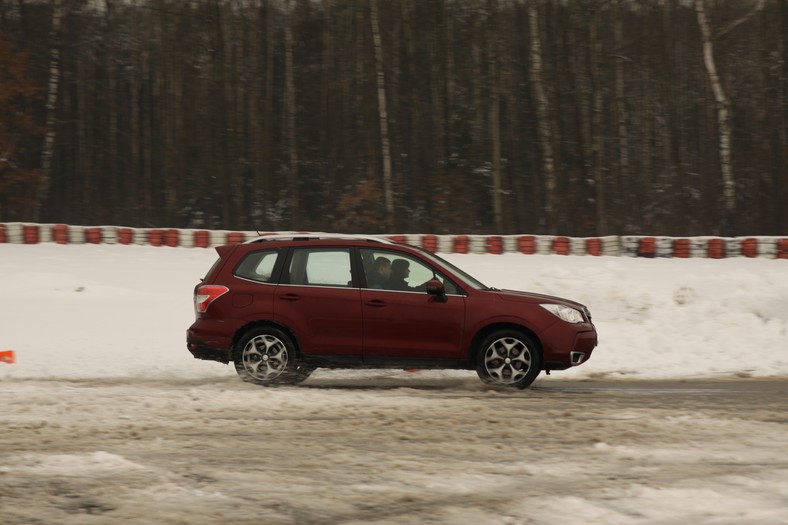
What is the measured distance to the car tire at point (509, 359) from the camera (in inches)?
455

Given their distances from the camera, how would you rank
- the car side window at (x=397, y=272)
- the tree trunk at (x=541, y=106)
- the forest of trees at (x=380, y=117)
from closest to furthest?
the car side window at (x=397, y=272) → the tree trunk at (x=541, y=106) → the forest of trees at (x=380, y=117)

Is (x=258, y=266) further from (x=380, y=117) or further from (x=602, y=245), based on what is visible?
(x=380, y=117)

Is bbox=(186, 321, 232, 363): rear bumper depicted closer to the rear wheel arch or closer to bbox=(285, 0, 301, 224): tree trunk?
the rear wheel arch

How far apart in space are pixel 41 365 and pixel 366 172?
28.1 meters

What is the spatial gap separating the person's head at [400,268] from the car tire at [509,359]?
3.69 ft

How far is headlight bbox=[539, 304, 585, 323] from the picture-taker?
1162 centimetres

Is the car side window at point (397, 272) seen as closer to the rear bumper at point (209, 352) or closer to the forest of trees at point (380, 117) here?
the rear bumper at point (209, 352)

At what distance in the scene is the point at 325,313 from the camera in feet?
38.3

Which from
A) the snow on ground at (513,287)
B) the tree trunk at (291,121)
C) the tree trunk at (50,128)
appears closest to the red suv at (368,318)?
the snow on ground at (513,287)

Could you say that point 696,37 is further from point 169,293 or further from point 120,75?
point 169,293

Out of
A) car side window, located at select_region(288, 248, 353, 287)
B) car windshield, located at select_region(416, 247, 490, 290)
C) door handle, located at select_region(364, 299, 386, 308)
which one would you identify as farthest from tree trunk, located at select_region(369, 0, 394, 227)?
door handle, located at select_region(364, 299, 386, 308)

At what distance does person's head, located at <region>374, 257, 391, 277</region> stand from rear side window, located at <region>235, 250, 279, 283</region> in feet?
3.64

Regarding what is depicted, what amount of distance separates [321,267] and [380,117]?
92.3ft

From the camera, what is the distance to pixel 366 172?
41.0 m
